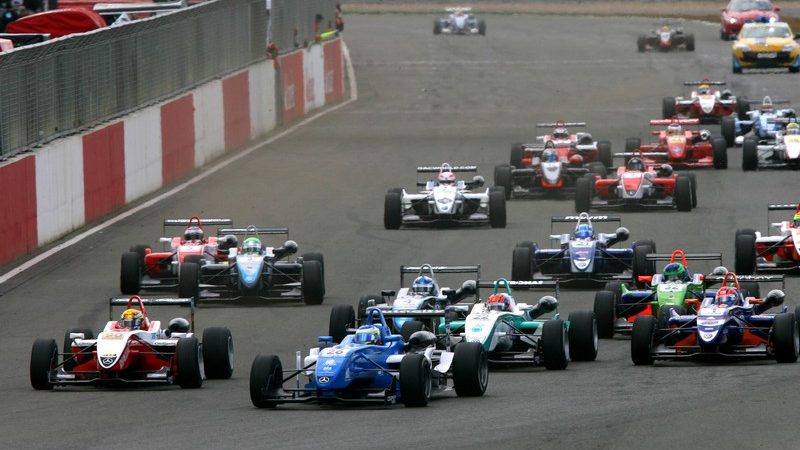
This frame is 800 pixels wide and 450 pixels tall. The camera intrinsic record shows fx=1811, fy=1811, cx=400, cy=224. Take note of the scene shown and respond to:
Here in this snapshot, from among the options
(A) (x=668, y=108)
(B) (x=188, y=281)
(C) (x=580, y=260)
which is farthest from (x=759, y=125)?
(B) (x=188, y=281)

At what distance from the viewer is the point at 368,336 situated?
1702 cm

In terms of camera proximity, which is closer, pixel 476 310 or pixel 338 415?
pixel 338 415

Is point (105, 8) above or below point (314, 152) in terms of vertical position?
above

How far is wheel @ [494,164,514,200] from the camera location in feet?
114

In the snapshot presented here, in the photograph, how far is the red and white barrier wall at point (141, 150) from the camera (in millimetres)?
27672

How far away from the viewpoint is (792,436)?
14.4 meters

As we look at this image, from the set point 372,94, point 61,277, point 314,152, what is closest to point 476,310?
point 61,277

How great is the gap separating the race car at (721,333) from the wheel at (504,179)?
50.0 ft

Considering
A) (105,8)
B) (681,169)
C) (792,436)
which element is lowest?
(792,436)

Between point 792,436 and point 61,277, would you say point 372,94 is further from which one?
point 792,436

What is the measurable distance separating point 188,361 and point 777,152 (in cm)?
2352

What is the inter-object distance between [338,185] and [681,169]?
24.5ft

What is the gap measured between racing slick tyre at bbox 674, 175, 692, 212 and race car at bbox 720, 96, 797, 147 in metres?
8.00

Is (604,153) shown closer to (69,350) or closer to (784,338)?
(784,338)
